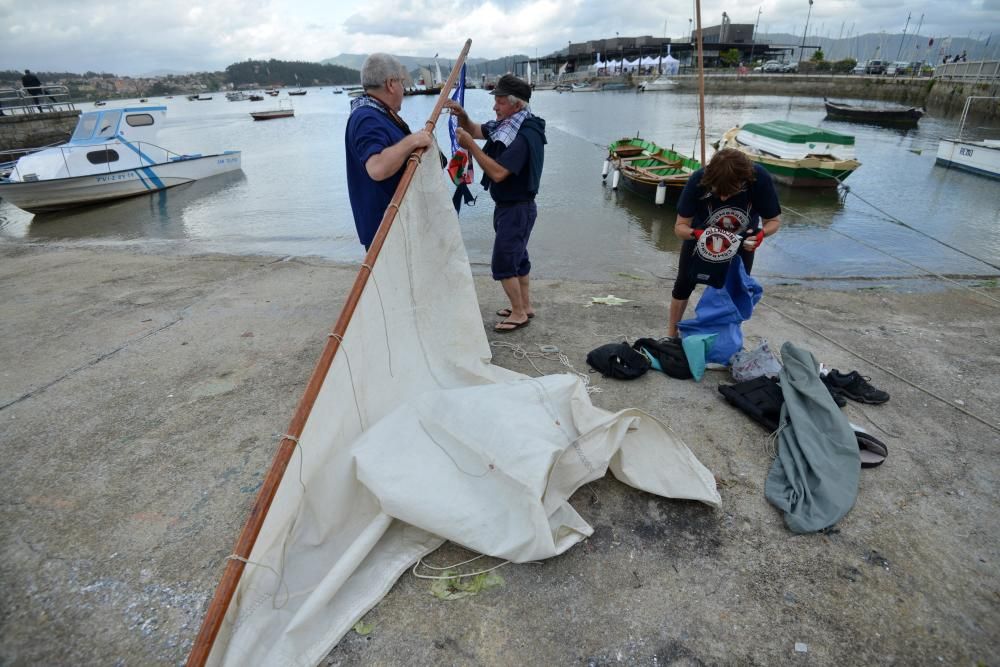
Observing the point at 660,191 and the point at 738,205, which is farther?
the point at 660,191

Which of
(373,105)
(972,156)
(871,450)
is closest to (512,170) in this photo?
(373,105)

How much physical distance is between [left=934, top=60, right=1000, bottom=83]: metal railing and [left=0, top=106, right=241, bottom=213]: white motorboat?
46.9m

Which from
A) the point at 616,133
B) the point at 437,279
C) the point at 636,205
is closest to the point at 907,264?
the point at 636,205

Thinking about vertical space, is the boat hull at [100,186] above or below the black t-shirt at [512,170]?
below

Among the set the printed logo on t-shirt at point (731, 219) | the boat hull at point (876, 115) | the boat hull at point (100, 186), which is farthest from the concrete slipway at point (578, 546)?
the boat hull at point (876, 115)

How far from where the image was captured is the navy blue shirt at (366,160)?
311cm

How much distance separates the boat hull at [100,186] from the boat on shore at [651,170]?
15729 mm

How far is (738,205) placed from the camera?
11.9ft

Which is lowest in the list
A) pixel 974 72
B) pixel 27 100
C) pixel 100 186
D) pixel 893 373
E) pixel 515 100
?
pixel 100 186

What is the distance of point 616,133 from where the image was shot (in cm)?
3186

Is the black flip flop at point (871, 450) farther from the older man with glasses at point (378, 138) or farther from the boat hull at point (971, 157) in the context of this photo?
the boat hull at point (971, 157)

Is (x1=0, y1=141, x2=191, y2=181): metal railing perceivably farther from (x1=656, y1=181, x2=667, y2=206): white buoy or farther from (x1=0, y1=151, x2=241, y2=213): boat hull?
(x1=656, y1=181, x2=667, y2=206): white buoy

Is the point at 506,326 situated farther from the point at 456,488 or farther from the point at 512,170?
the point at 456,488

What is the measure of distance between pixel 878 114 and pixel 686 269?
4130 cm
